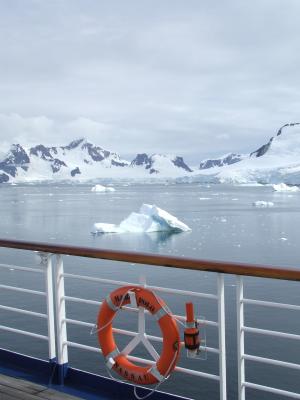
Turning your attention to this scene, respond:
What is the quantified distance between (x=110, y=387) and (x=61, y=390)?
212mm

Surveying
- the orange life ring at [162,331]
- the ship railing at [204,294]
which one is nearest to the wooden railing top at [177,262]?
the ship railing at [204,294]

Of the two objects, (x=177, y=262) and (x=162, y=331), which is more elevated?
(x=177, y=262)

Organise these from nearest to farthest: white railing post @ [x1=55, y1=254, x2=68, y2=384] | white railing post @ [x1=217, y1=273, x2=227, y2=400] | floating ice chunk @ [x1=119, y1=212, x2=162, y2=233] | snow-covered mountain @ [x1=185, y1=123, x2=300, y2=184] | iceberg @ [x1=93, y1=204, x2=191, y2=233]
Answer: white railing post @ [x1=217, y1=273, x2=227, y2=400] → white railing post @ [x1=55, y1=254, x2=68, y2=384] → iceberg @ [x1=93, y1=204, x2=191, y2=233] → floating ice chunk @ [x1=119, y1=212, x2=162, y2=233] → snow-covered mountain @ [x1=185, y1=123, x2=300, y2=184]

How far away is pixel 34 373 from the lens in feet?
7.46

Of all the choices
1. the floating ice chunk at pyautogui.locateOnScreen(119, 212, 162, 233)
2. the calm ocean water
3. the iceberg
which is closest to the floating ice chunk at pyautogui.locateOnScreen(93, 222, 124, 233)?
the iceberg

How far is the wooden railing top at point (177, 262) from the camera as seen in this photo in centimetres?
161

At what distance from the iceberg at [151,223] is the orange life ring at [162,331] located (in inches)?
638

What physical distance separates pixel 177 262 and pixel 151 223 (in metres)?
17.9

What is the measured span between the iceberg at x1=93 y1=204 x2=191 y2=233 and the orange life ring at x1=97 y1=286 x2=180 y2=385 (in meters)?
16.2

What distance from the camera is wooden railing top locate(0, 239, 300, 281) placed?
161cm

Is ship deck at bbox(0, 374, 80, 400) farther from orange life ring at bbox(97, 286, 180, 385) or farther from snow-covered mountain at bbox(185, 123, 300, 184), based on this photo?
snow-covered mountain at bbox(185, 123, 300, 184)

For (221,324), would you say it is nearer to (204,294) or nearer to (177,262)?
(204,294)

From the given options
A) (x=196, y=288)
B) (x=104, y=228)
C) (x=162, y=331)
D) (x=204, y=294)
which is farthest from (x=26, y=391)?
(x=104, y=228)

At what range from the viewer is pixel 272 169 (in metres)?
80.9
